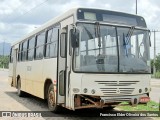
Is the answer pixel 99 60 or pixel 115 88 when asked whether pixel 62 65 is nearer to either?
pixel 99 60

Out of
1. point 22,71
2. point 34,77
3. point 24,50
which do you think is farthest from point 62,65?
point 22,71

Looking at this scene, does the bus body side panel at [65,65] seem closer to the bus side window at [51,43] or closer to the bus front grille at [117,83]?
the bus side window at [51,43]

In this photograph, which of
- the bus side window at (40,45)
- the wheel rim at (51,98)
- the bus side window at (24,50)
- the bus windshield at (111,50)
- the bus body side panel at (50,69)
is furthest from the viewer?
the bus side window at (24,50)

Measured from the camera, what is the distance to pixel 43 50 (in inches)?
537

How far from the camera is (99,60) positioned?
33.7 ft

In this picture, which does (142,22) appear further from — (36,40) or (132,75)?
(36,40)

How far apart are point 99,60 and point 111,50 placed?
0.52 metres

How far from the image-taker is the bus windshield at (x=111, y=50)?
10195 millimetres

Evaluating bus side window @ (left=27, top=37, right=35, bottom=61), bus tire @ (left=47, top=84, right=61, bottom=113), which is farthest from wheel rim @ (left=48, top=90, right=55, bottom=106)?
bus side window @ (left=27, top=37, right=35, bottom=61)

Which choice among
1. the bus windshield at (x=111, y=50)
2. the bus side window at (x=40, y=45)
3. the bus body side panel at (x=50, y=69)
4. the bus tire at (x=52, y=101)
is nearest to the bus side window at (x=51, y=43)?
the bus body side panel at (x=50, y=69)

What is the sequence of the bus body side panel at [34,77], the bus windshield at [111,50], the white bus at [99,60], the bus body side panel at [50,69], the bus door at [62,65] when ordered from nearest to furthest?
the white bus at [99,60] < the bus windshield at [111,50] < the bus door at [62,65] < the bus body side panel at [50,69] < the bus body side panel at [34,77]

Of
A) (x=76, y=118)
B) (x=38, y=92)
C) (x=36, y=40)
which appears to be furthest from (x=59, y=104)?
(x=36, y=40)

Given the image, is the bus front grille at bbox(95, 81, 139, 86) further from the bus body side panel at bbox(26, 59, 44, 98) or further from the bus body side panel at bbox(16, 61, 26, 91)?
the bus body side panel at bbox(16, 61, 26, 91)

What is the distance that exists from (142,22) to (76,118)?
367cm
